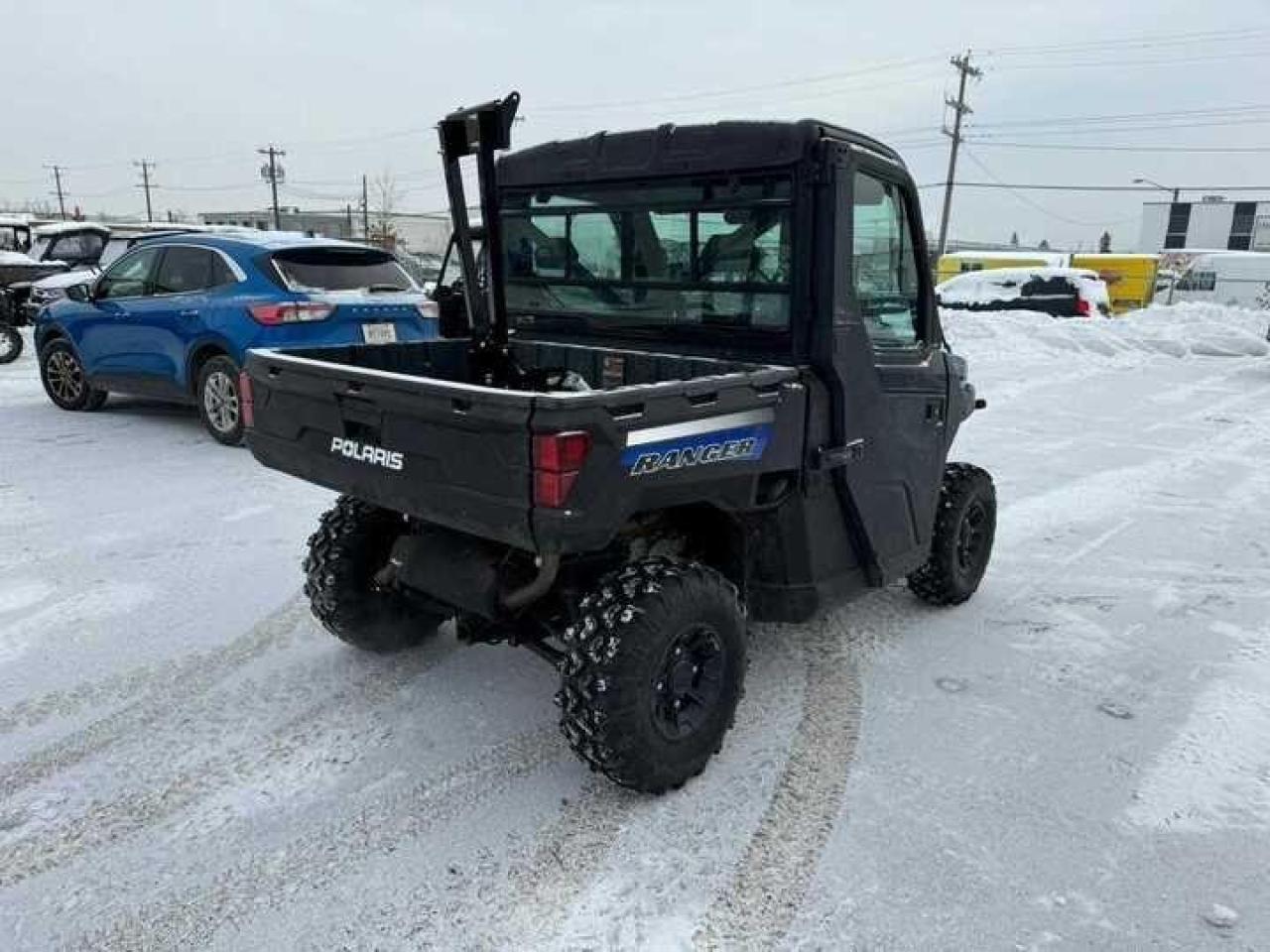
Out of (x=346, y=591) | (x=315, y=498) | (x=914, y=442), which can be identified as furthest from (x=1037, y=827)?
(x=315, y=498)

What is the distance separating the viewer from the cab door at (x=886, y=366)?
A: 10.5 ft

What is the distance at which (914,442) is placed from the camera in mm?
3766

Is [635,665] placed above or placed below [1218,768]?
above

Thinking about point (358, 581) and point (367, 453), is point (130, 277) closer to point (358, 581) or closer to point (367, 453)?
point (358, 581)

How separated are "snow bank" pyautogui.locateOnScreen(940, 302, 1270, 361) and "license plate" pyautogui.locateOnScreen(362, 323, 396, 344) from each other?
34.8ft

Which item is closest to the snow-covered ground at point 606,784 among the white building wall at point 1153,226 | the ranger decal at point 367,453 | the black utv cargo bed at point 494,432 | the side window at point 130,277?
the black utv cargo bed at point 494,432

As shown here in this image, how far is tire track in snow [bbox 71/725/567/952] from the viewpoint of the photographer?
2285 millimetres

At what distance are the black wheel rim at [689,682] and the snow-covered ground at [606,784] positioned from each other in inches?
9.3

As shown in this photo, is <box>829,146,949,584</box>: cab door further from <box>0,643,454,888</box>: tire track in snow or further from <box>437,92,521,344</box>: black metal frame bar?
<box>0,643,454,888</box>: tire track in snow

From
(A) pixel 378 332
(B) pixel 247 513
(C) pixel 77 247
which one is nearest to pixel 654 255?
(B) pixel 247 513

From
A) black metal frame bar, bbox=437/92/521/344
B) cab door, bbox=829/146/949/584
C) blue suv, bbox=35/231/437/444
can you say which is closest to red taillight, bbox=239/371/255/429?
black metal frame bar, bbox=437/92/521/344

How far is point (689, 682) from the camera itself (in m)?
2.93

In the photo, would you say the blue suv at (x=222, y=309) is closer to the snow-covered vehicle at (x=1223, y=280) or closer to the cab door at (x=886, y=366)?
the cab door at (x=886, y=366)

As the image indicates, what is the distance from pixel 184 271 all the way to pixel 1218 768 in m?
7.68
